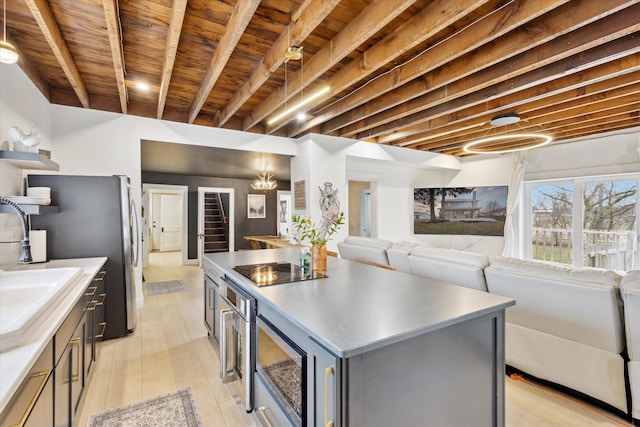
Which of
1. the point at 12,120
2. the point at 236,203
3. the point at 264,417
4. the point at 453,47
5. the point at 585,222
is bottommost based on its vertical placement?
the point at 264,417

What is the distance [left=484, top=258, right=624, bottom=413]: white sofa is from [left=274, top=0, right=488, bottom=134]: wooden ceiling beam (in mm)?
1765

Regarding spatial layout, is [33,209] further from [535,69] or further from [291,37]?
[535,69]

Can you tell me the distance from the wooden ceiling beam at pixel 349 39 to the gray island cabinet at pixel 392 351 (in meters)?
1.75

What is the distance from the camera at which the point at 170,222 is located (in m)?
10.3

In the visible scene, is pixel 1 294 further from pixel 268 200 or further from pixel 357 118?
pixel 268 200

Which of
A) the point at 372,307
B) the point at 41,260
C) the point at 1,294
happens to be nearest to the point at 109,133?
the point at 41,260

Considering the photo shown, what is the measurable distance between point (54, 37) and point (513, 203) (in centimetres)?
726

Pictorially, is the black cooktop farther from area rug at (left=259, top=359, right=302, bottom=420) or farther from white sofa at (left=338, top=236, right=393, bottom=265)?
white sofa at (left=338, top=236, right=393, bottom=265)

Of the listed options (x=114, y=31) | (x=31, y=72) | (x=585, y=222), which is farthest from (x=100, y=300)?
(x=585, y=222)

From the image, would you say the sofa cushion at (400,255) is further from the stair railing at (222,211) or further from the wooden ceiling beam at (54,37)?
the stair railing at (222,211)

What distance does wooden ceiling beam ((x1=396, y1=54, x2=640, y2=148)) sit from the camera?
2857 mm

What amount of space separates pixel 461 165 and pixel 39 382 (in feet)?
26.4

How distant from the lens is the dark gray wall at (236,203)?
7465 millimetres

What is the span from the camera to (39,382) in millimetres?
1124
